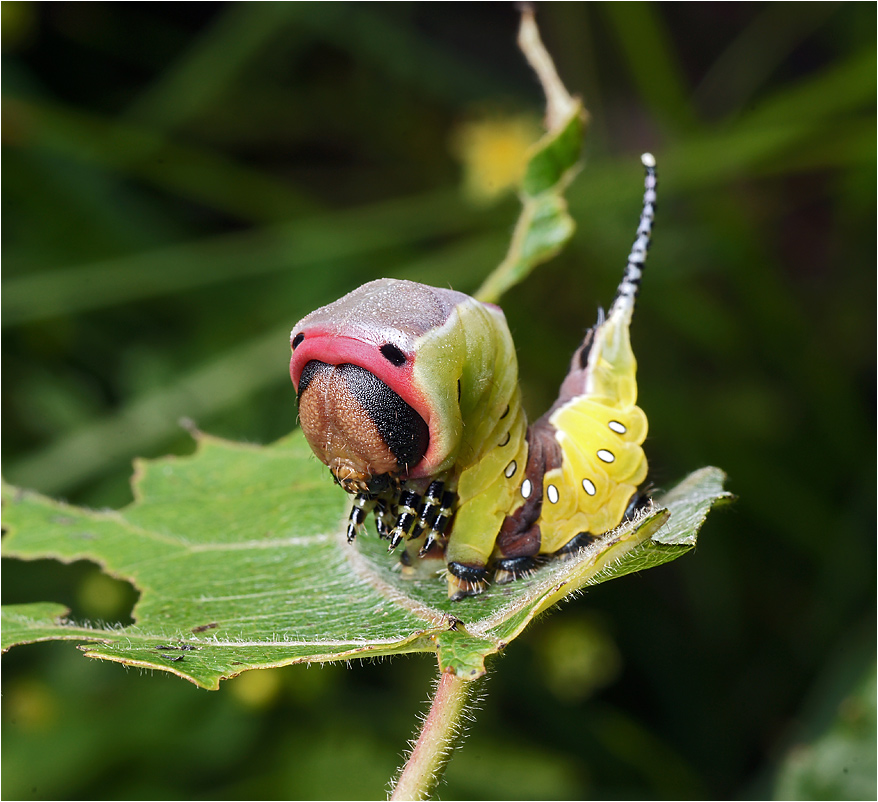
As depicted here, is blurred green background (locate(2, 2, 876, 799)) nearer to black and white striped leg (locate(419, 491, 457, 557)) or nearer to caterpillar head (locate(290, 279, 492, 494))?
black and white striped leg (locate(419, 491, 457, 557))

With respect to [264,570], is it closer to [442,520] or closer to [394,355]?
[442,520]

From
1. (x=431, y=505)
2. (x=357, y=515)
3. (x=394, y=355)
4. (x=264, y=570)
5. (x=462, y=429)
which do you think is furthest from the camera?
(x=264, y=570)

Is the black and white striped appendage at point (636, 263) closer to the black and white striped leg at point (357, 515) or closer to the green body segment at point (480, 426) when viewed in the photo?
the green body segment at point (480, 426)

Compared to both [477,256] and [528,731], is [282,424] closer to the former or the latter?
[477,256]

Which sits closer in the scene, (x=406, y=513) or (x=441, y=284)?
(x=406, y=513)

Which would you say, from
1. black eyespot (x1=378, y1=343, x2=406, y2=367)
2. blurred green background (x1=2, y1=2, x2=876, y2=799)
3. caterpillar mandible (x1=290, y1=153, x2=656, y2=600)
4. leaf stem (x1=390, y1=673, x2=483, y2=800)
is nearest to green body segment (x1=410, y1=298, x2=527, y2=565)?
caterpillar mandible (x1=290, y1=153, x2=656, y2=600)

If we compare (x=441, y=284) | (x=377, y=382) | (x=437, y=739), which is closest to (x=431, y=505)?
(x=377, y=382)

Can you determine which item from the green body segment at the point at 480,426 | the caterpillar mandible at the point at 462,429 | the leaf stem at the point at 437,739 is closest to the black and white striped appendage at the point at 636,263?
the caterpillar mandible at the point at 462,429
